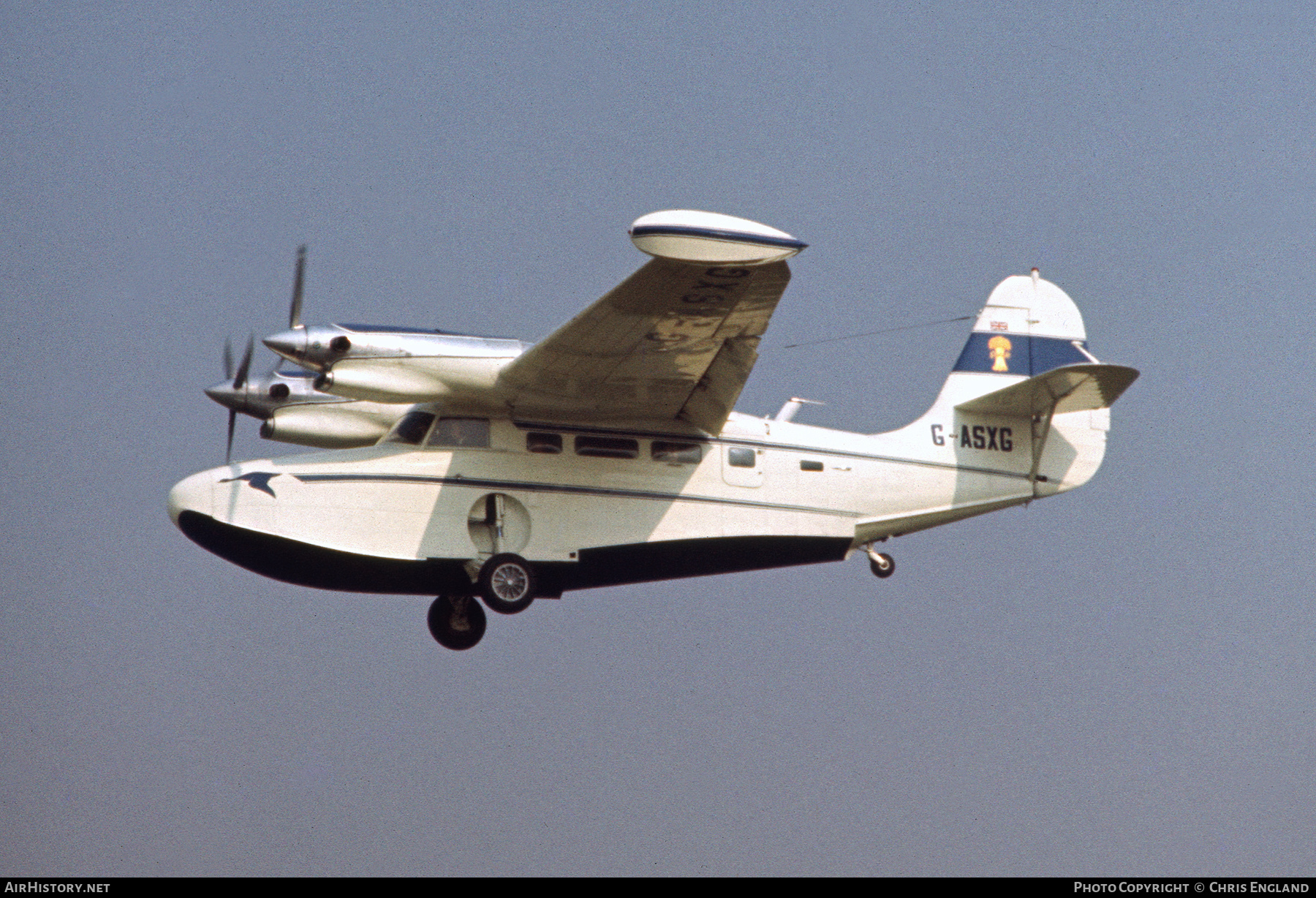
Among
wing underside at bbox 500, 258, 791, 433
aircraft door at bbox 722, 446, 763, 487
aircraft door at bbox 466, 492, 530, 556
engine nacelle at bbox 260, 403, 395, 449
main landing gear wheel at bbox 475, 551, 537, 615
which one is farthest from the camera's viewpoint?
engine nacelle at bbox 260, 403, 395, 449

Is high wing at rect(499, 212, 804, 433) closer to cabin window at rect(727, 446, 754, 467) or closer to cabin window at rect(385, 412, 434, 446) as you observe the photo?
cabin window at rect(727, 446, 754, 467)

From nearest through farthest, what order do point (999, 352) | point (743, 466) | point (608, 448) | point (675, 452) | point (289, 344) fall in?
point (289, 344)
point (608, 448)
point (675, 452)
point (743, 466)
point (999, 352)

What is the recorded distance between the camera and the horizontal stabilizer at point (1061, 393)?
60.7ft

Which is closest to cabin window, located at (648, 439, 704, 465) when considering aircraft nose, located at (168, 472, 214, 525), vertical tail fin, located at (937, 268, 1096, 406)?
vertical tail fin, located at (937, 268, 1096, 406)

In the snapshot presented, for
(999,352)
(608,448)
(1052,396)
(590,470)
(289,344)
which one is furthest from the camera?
(999,352)

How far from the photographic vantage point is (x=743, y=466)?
18.5 metres

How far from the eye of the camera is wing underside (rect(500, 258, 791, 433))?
15523mm

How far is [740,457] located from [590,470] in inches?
69.0

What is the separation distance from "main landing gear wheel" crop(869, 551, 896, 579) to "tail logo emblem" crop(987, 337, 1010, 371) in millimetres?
3198

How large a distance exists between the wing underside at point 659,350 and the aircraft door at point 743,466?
390mm

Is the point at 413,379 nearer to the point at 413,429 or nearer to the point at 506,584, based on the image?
the point at 413,429

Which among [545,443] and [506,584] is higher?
[545,443]

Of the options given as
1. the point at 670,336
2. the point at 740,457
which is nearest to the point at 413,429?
the point at 670,336

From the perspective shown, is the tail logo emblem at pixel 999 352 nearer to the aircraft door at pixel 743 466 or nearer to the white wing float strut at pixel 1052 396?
the white wing float strut at pixel 1052 396
